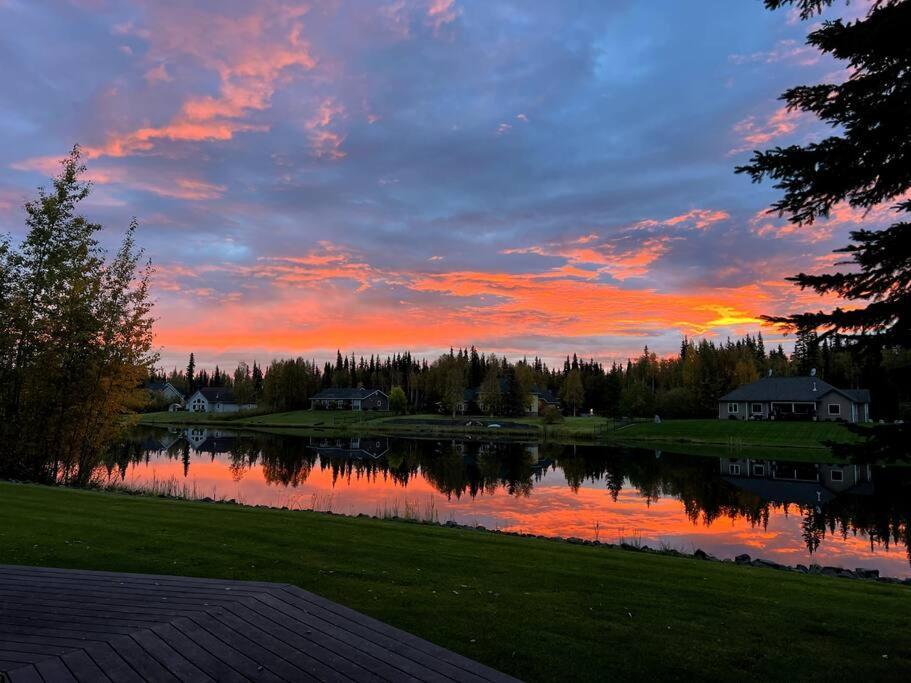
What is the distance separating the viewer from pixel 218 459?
1811 inches

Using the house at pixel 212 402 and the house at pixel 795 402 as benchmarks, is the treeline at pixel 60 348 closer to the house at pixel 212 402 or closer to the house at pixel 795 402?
the house at pixel 795 402

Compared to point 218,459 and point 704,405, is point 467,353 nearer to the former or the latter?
point 704,405

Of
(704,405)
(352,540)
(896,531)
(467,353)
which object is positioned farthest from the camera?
(467,353)

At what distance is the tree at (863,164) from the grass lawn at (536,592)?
4.01 meters

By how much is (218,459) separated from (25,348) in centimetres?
2368

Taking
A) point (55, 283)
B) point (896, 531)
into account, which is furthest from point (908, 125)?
point (55, 283)

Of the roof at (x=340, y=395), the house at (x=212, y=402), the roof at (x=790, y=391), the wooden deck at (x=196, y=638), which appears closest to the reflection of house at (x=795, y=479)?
the wooden deck at (x=196, y=638)

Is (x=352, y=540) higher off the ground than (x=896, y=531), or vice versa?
(x=352, y=540)

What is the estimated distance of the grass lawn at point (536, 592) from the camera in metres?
6.46

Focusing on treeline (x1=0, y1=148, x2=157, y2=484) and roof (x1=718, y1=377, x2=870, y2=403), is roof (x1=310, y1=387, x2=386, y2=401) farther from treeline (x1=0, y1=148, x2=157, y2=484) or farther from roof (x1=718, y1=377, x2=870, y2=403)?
treeline (x1=0, y1=148, x2=157, y2=484)

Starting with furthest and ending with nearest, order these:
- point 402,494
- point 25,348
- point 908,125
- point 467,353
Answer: point 467,353
point 402,494
point 25,348
point 908,125

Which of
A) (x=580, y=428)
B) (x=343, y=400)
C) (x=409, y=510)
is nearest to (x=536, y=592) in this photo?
(x=409, y=510)

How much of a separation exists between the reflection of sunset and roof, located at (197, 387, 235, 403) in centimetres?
11702

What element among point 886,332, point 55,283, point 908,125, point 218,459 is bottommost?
point 218,459
